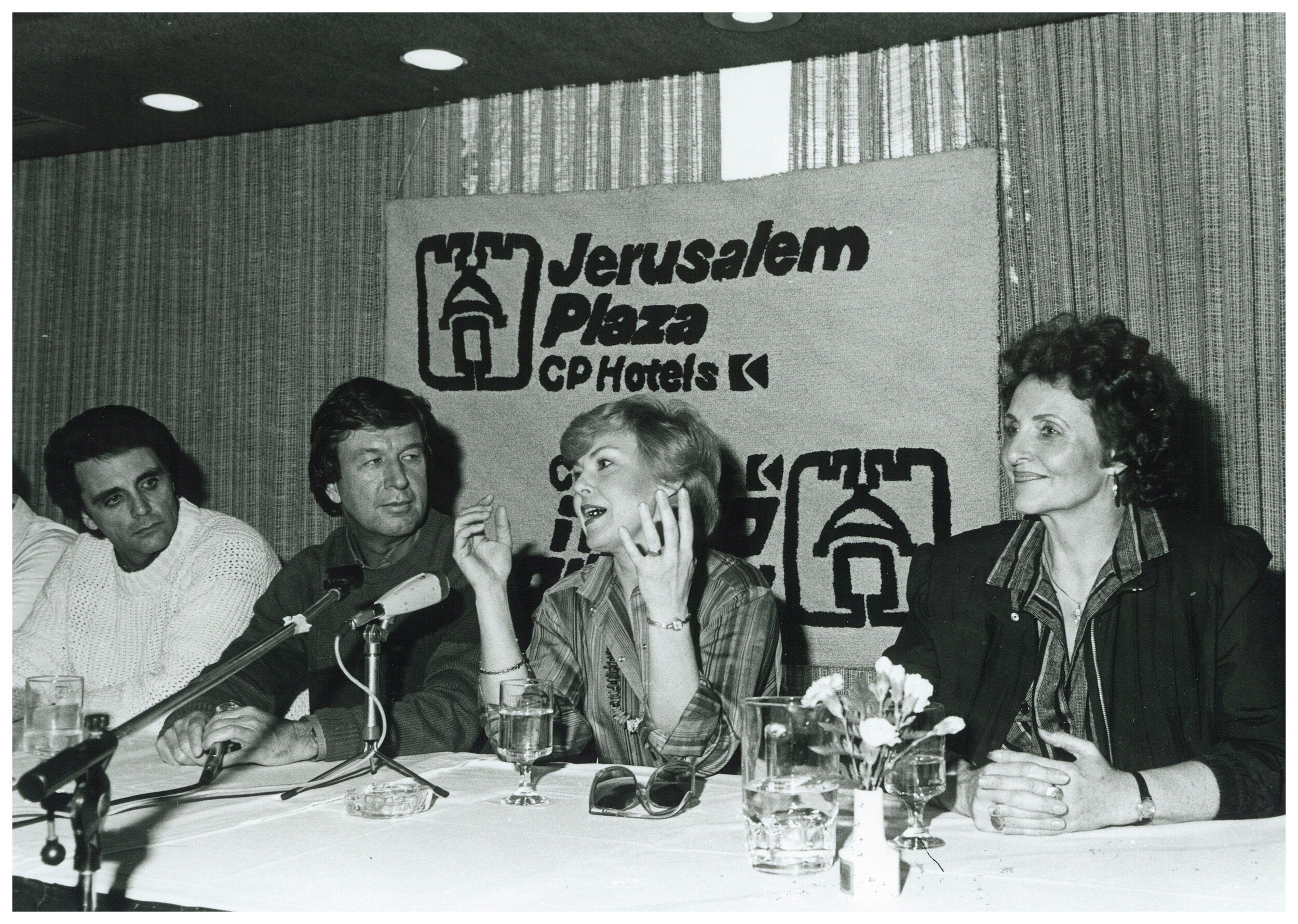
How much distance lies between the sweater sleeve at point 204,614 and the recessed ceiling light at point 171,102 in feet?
4.83

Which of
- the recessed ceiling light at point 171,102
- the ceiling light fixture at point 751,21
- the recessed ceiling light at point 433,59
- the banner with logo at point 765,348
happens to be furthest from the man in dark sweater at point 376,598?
the recessed ceiling light at point 171,102

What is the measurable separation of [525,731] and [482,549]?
2.45 feet

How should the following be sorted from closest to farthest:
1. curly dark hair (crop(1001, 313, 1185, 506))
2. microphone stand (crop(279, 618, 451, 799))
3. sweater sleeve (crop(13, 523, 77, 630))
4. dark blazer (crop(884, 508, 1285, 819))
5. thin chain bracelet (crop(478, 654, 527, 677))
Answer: microphone stand (crop(279, 618, 451, 799)) < dark blazer (crop(884, 508, 1285, 819)) < curly dark hair (crop(1001, 313, 1185, 506)) < thin chain bracelet (crop(478, 654, 527, 677)) < sweater sleeve (crop(13, 523, 77, 630))

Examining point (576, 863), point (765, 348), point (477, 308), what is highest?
point (477, 308)

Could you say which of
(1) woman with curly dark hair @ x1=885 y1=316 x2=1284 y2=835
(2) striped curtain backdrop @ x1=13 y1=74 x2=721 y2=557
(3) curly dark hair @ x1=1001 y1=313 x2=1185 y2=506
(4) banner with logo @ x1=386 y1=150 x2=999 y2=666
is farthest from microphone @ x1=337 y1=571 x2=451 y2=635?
(2) striped curtain backdrop @ x1=13 y1=74 x2=721 y2=557

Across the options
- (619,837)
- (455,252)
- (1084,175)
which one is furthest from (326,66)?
(619,837)

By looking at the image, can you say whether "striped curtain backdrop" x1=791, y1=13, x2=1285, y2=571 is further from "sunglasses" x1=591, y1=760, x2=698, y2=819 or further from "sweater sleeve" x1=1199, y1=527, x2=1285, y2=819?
"sunglasses" x1=591, y1=760, x2=698, y2=819

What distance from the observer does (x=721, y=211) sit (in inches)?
128

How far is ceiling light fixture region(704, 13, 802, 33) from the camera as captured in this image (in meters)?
2.86

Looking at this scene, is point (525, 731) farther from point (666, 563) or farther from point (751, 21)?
point (751, 21)

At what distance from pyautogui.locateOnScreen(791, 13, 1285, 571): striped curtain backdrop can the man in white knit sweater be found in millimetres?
1896

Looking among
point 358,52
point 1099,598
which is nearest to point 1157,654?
point 1099,598

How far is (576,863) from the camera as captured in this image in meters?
1.44

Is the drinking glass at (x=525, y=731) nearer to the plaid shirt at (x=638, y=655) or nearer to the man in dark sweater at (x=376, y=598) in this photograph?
the plaid shirt at (x=638, y=655)
